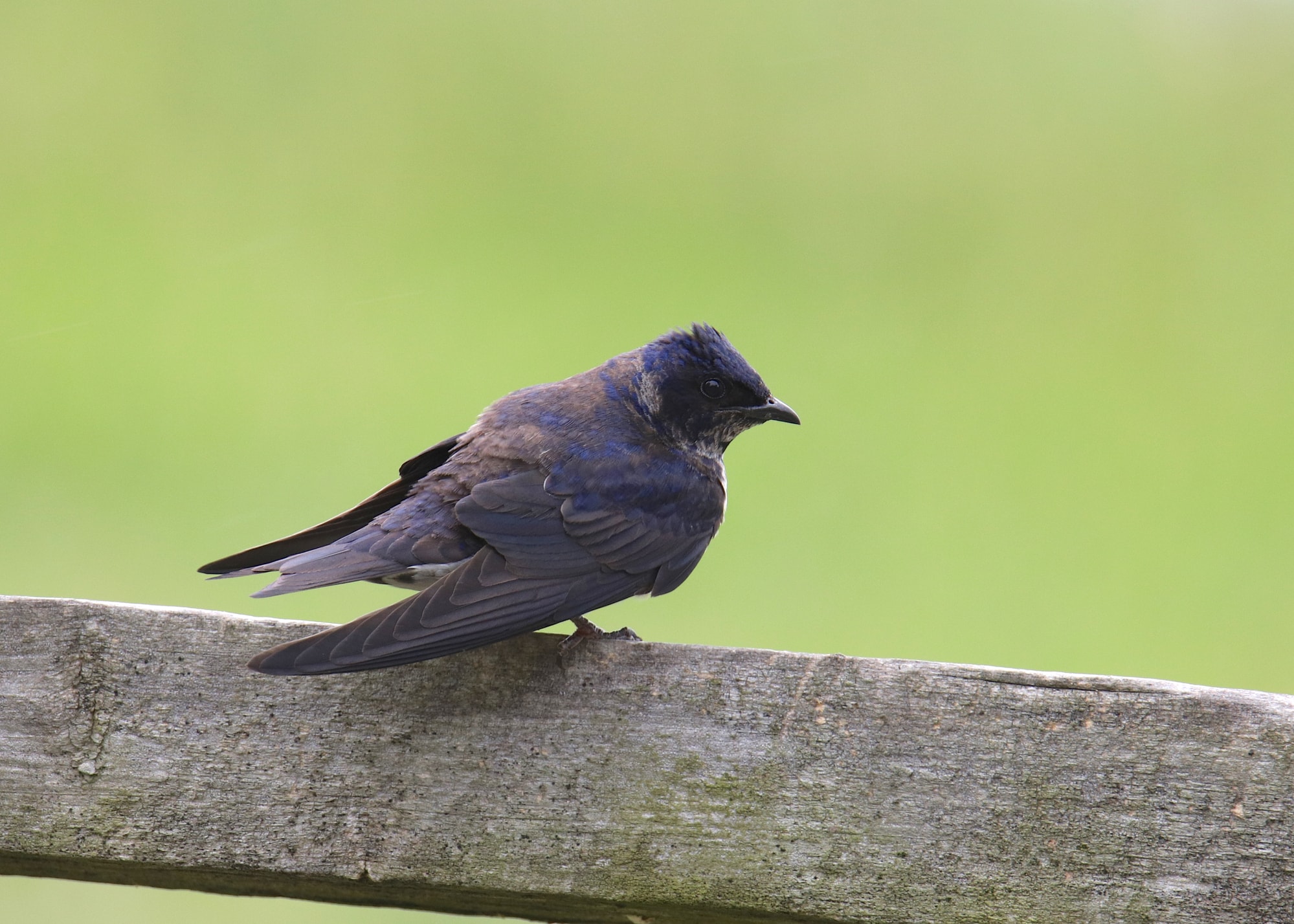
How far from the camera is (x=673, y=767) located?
1.75 meters

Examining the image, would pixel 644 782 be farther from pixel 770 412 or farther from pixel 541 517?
pixel 770 412

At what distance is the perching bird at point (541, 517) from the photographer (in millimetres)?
1804

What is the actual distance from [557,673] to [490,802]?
0.74 ft

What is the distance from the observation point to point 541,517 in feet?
7.48

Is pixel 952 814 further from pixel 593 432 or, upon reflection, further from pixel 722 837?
pixel 593 432

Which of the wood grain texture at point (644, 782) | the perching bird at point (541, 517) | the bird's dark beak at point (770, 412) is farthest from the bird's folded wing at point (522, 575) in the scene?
the bird's dark beak at point (770, 412)

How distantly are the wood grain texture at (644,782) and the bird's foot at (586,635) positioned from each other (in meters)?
0.03

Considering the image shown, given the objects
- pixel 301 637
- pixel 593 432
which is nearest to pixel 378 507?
pixel 593 432

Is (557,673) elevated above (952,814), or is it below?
above

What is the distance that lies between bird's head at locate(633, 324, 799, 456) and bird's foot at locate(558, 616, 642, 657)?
0.70 m

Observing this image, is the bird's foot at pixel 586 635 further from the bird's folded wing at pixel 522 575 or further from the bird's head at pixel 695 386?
the bird's head at pixel 695 386

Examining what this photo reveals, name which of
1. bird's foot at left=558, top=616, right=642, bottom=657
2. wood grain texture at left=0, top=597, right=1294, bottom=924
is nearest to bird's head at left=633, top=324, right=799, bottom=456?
bird's foot at left=558, top=616, right=642, bottom=657

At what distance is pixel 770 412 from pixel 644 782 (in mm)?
1337

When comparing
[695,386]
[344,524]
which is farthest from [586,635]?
[695,386]
